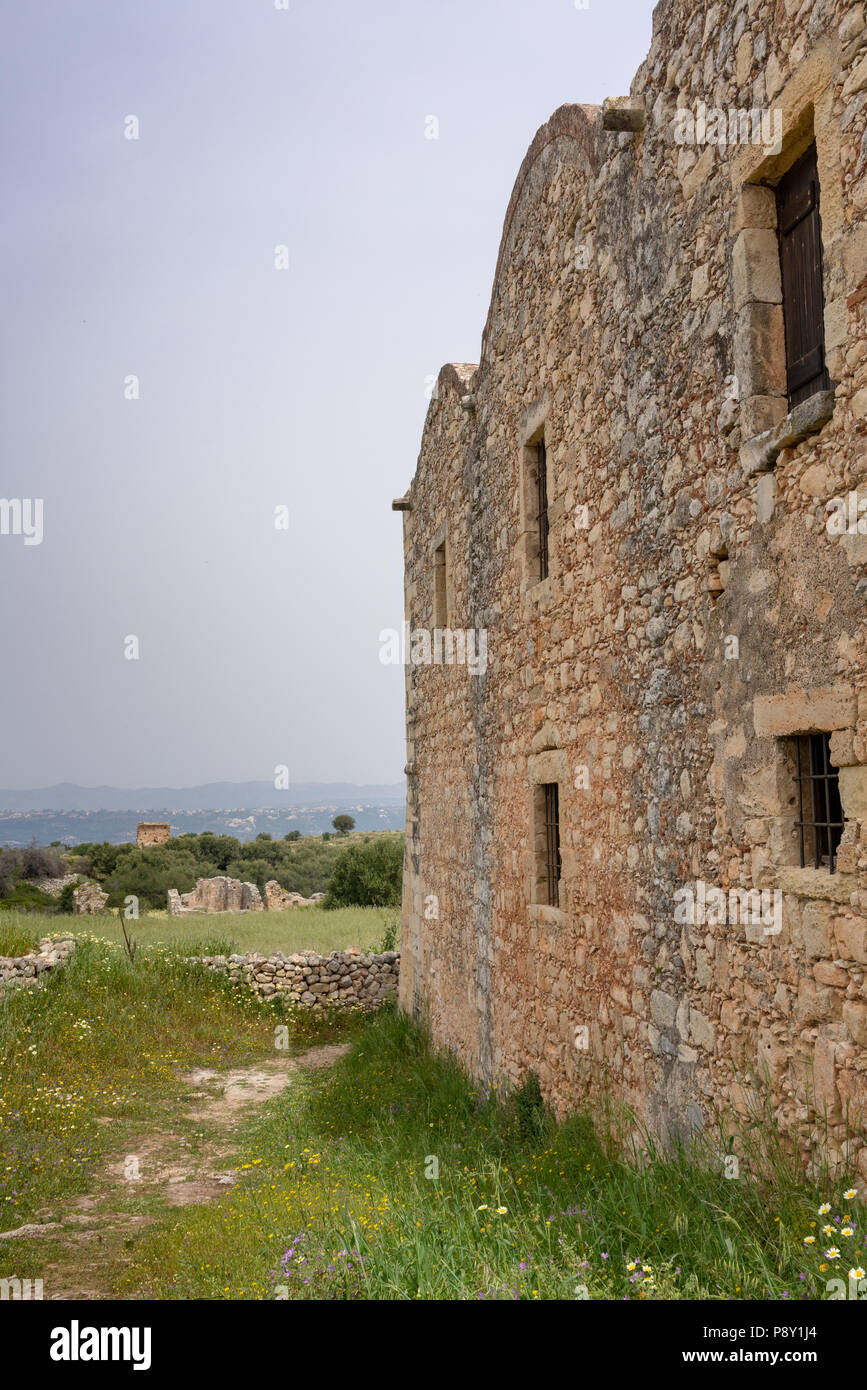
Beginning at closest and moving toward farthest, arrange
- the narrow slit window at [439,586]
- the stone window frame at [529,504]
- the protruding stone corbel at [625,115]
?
the protruding stone corbel at [625,115]
the stone window frame at [529,504]
the narrow slit window at [439,586]

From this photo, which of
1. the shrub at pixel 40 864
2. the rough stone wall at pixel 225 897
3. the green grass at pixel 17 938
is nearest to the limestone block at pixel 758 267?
the green grass at pixel 17 938

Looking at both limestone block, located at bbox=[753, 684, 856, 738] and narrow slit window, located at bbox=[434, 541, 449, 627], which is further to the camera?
narrow slit window, located at bbox=[434, 541, 449, 627]

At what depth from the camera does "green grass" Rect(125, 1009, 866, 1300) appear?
10.4 ft

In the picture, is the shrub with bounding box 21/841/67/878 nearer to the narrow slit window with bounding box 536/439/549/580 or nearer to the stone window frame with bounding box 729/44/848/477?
the narrow slit window with bounding box 536/439/549/580

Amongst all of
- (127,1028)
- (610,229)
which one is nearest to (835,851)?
(610,229)

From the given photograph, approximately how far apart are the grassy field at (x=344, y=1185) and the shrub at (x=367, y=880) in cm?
1377

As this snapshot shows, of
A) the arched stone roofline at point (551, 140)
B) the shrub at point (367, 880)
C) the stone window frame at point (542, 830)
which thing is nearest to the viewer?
the arched stone roofline at point (551, 140)

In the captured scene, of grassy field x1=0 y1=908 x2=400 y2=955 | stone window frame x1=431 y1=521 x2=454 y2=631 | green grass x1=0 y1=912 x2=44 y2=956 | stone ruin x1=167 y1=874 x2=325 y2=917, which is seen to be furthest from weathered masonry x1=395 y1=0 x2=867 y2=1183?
stone ruin x1=167 y1=874 x2=325 y2=917

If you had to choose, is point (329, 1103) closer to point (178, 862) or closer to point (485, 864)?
point (485, 864)

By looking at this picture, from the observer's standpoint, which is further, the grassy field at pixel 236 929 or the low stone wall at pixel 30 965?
the grassy field at pixel 236 929

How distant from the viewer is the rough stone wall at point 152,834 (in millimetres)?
44312

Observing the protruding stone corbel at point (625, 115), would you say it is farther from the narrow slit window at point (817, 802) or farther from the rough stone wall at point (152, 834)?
the rough stone wall at point (152, 834)

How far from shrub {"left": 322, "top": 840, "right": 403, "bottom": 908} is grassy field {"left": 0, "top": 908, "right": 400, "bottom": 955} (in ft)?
4.53

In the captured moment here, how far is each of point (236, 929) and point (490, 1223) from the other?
53.4ft
